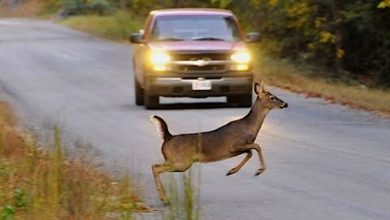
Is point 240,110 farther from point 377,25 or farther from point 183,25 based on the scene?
point 377,25

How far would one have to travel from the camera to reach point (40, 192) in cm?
936

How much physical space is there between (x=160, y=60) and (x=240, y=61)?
56.6 inches

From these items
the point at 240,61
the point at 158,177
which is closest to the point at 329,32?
the point at 240,61

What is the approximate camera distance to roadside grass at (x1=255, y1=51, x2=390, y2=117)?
Result: 23359 millimetres

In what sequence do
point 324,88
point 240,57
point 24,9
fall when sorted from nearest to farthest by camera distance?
point 240,57 → point 324,88 → point 24,9

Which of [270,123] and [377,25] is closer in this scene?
[270,123]

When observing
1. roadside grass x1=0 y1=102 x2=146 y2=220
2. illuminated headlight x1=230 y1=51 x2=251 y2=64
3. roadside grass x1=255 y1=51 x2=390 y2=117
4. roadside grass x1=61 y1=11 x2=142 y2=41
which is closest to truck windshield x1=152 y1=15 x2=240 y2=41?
illuminated headlight x1=230 y1=51 x2=251 y2=64

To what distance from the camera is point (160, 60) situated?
21.6 metres

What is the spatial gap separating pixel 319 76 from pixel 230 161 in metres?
21.0

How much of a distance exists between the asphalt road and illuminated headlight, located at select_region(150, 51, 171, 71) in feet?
2.68

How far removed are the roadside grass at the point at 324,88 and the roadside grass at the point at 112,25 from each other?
16.6 m

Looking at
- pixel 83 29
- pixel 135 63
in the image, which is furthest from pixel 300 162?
pixel 83 29

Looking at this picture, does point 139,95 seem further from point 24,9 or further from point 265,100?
point 24,9

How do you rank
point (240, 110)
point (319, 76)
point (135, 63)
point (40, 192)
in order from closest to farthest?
point (40, 192) < point (240, 110) < point (135, 63) < point (319, 76)
